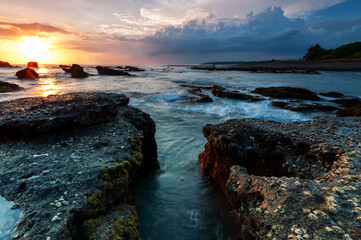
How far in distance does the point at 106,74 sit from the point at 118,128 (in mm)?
49272

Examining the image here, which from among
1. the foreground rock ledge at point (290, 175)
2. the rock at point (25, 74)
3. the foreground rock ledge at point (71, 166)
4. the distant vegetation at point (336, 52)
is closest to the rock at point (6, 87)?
the rock at point (25, 74)

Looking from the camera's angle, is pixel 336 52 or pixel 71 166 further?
pixel 336 52

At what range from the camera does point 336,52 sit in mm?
84688

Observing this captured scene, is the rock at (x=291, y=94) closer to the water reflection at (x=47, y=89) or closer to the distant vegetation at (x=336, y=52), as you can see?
the water reflection at (x=47, y=89)

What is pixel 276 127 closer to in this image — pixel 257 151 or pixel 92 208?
pixel 257 151

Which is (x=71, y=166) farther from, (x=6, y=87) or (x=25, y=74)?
(x=25, y=74)

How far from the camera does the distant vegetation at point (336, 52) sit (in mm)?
78312

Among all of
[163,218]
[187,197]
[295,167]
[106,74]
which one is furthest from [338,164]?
[106,74]

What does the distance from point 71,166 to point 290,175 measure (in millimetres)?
4748

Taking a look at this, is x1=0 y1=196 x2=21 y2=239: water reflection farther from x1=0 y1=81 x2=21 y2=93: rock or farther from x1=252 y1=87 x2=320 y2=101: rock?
x1=0 y1=81 x2=21 y2=93: rock

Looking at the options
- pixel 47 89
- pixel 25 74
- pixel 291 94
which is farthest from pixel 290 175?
pixel 25 74

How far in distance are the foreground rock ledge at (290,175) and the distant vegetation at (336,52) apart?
95760mm

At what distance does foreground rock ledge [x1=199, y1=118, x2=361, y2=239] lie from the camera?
2.54 m

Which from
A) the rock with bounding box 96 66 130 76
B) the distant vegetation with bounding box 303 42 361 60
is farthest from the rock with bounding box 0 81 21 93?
the distant vegetation with bounding box 303 42 361 60
